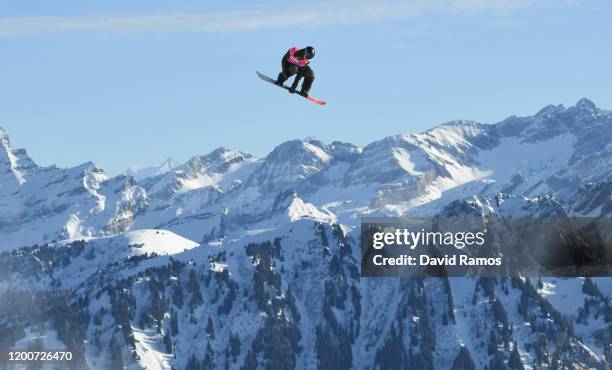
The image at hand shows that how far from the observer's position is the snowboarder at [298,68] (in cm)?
8706

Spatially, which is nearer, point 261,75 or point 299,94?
point 299,94

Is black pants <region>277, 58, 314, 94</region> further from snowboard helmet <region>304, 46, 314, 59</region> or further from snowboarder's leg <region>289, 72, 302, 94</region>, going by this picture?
snowboard helmet <region>304, 46, 314, 59</region>

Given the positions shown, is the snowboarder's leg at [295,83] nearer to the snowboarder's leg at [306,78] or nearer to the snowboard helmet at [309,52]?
the snowboarder's leg at [306,78]

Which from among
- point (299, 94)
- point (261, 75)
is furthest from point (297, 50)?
point (261, 75)

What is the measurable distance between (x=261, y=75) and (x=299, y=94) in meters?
8.20

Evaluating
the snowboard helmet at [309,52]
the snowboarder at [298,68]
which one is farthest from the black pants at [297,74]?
the snowboard helmet at [309,52]

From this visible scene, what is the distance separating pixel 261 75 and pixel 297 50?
13086 mm

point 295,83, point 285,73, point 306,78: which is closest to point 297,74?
point 306,78

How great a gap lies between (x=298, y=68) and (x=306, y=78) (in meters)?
1.55

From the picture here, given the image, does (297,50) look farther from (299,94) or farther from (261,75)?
(261,75)

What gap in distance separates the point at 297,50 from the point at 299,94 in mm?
5975

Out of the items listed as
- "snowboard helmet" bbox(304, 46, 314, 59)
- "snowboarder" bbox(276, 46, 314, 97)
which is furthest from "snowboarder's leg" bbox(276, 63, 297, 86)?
"snowboard helmet" bbox(304, 46, 314, 59)

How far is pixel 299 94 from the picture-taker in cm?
9306

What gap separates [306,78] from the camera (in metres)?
92.0
